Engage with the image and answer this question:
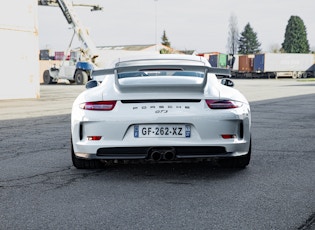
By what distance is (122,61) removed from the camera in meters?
5.59

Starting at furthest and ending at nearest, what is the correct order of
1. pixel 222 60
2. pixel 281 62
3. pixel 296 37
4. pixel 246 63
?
pixel 296 37 → pixel 222 60 → pixel 246 63 → pixel 281 62

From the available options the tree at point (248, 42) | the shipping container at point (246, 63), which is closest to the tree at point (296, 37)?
the tree at point (248, 42)

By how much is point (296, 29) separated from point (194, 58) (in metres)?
99.4

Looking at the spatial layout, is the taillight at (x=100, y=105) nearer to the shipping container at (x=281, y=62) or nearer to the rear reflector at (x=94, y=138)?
the rear reflector at (x=94, y=138)

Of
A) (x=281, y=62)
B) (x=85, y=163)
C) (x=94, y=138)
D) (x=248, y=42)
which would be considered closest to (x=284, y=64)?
(x=281, y=62)

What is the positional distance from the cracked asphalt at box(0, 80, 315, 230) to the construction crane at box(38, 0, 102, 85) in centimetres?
2253

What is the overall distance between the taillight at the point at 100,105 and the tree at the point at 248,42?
117728 mm

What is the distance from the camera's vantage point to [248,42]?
394 feet

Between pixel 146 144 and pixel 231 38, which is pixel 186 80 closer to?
pixel 146 144

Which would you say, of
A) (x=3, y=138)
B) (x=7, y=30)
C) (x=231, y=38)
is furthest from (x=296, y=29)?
(x=3, y=138)

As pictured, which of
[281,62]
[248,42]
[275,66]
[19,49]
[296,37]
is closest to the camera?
[19,49]

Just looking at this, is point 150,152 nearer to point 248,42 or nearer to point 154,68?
point 154,68

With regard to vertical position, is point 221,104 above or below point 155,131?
above

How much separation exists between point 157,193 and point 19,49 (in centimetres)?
1413
